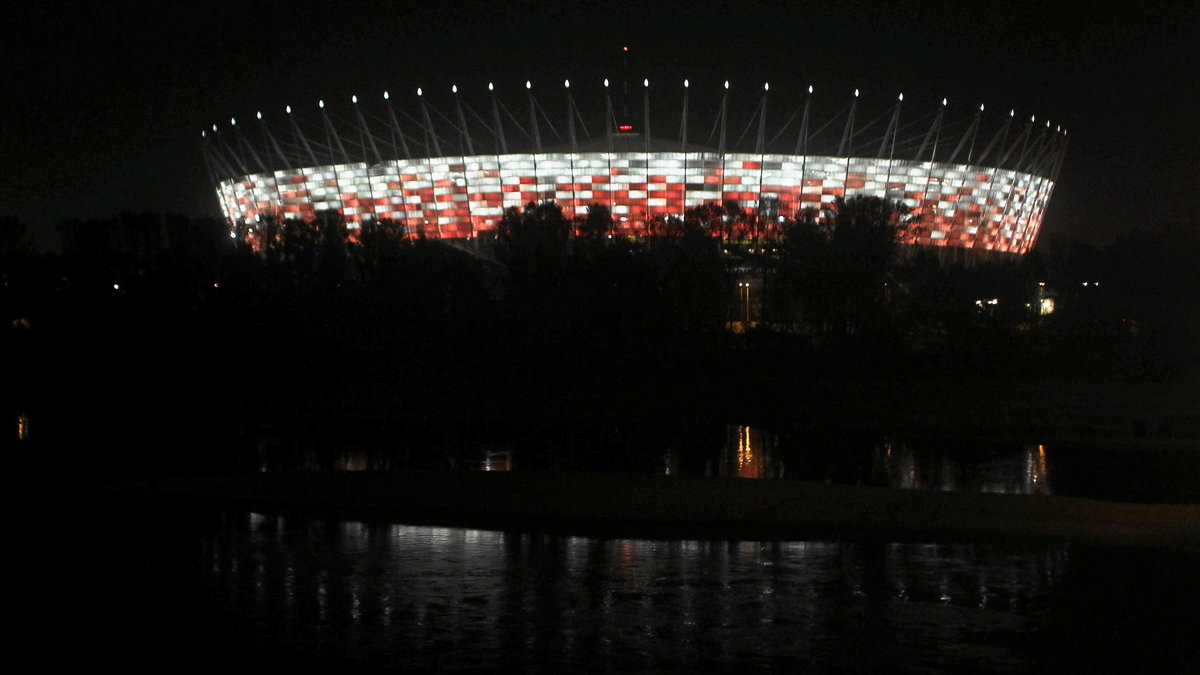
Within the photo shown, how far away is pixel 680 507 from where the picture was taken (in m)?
11.6

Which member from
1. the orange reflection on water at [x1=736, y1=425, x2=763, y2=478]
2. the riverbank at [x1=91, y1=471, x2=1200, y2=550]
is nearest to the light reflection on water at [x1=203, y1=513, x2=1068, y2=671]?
the riverbank at [x1=91, y1=471, x2=1200, y2=550]

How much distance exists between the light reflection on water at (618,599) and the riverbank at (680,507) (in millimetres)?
595

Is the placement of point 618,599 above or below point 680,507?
below

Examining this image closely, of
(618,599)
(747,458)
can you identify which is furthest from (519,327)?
(618,599)

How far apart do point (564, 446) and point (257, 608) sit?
11605 millimetres

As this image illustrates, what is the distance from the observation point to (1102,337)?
36.4m

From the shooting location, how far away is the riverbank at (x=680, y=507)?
34.3 ft

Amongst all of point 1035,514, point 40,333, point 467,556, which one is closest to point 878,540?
point 1035,514

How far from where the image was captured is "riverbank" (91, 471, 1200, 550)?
34.3 ft

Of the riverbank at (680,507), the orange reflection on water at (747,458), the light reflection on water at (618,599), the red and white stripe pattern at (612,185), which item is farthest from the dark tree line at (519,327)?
the light reflection on water at (618,599)

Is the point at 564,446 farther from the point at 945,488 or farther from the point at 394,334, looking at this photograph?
the point at 394,334

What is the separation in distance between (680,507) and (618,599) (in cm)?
375

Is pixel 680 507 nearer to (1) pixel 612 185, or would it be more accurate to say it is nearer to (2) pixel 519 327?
(2) pixel 519 327

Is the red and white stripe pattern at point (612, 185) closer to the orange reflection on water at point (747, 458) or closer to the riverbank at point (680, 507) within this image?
the orange reflection on water at point (747, 458)
